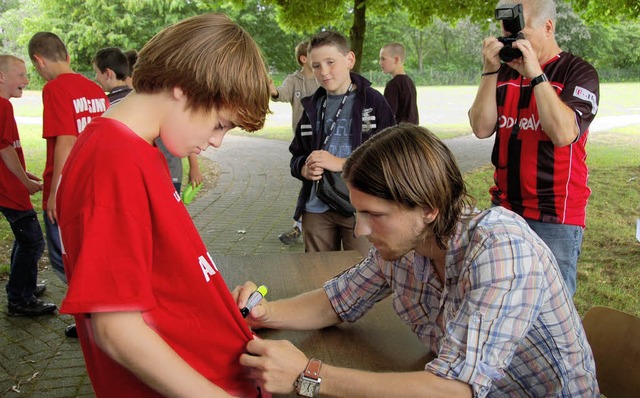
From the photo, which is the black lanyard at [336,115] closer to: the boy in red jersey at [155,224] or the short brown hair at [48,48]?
the short brown hair at [48,48]

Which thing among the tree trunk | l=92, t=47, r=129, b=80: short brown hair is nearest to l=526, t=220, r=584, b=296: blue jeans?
l=92, t=47, r=129, b=80: short brown hair

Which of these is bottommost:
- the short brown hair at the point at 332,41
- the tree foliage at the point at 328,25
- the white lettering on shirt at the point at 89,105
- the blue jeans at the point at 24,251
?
the blue jeans at the point at 24,251

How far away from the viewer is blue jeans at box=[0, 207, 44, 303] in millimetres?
4023

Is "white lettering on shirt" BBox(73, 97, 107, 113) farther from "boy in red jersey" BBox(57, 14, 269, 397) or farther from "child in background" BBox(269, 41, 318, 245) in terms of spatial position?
"boy in red jersey" BBox(57, 14, 269, 397)

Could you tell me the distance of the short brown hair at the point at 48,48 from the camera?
372cm

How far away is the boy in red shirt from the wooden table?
6.77ft

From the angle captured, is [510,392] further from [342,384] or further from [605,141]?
[605,141]

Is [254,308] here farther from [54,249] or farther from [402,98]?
[402,98]

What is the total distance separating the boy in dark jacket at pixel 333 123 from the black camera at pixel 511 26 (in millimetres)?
970

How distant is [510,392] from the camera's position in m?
1.61

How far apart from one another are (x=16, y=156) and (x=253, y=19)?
109 feet

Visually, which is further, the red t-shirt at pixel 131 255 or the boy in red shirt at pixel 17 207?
the boy in red shirt at pixel 17 207

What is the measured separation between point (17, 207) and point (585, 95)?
137 inches

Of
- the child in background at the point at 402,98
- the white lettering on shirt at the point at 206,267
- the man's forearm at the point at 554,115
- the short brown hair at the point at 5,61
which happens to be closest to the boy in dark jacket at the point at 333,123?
the man's forearm at the point at 554,115
